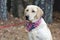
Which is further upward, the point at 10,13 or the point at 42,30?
the point at 42,30

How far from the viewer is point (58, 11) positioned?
13453 millimetres

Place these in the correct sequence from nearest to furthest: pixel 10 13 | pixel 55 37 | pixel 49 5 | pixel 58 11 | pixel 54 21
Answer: pixel 55 37, pixel 49 5, pixel 54 21, pixel 10 13, pixel 58 11

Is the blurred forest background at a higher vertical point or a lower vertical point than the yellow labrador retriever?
lower

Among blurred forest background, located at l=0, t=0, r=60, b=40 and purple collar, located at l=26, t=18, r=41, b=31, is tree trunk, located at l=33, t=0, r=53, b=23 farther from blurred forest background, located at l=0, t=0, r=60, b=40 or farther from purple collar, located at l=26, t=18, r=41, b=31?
purple collar, located at l=26, t=18, r=41, b=31

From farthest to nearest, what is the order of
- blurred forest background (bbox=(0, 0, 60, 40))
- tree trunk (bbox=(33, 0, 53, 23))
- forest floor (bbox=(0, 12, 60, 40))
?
1. tree trunk (bbox=(33, 0, 53, 23))
2. blurred forest background (bbox=(0, 0, 60, 40))
3. forest floor (bbox=(0, 12, 60, 40))

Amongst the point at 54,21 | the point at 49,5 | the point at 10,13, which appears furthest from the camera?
the point at 10,13

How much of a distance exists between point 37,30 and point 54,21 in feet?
17.1

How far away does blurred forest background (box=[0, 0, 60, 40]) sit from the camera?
29.8ft

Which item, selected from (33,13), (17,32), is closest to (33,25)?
(33,13)

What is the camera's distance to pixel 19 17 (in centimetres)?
1203

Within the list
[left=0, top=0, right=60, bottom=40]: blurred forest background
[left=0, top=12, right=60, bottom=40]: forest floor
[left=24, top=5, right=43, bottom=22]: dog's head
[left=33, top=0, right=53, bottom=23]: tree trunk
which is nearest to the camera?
[left=24, top=5, right=43, bottom=22]: dog's head

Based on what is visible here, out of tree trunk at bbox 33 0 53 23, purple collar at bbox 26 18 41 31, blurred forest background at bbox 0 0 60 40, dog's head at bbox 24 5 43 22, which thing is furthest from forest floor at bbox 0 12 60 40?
dog's head at bbox 24 5 43 22

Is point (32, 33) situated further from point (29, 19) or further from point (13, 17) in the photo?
point (13, 17)

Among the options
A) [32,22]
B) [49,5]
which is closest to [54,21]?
[49,5]
